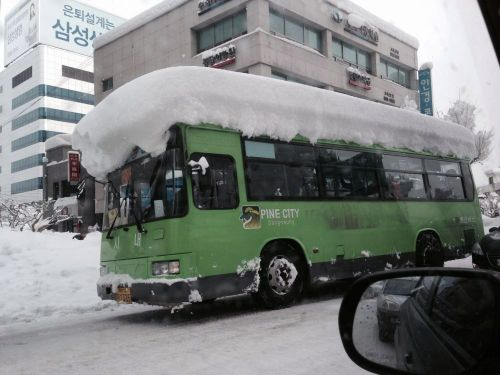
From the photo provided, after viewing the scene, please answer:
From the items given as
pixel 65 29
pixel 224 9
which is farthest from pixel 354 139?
pixel 65 29

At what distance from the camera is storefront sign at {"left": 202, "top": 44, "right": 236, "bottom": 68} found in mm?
25312

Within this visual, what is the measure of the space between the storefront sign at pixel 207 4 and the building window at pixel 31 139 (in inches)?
2211

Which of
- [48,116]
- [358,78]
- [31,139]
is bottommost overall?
[358,78]

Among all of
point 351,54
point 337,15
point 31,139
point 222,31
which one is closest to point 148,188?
point 222,31

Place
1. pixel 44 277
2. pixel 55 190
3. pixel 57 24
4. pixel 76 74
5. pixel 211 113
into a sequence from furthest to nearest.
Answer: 1. pixel 76 74
2. pixel 57 24
3. pixel 55 190
4. pixel 44 277
5. pixel 211 113

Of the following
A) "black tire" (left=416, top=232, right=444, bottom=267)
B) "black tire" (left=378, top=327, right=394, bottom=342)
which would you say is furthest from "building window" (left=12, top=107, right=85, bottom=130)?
"black tire" (left=378, top=327, right=394, bottom=342)

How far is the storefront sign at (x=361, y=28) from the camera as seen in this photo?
29969 mm

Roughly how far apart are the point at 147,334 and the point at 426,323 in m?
4.73

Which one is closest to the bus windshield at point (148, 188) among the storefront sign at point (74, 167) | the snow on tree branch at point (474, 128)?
the snow on tree branch at point (474, 128)

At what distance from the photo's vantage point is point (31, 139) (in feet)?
259

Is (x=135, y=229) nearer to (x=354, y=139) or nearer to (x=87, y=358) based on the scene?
(x=87, y=358)

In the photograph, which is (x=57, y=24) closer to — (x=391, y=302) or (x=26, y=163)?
(x=26, y=163)

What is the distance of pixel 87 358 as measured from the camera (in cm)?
483

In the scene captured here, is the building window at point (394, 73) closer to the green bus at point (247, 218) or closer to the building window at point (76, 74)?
the green bus at point (247, 218)
